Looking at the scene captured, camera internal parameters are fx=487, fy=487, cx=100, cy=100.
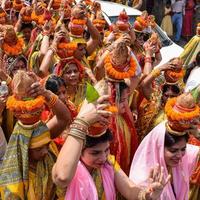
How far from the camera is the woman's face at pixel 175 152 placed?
3.24 meters

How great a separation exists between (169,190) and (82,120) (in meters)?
1.06

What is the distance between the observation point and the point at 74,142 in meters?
2.58

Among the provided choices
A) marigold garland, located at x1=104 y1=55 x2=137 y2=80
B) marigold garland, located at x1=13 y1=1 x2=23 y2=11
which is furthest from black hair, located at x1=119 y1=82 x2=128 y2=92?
marigold garland, located at x1=13 y1=1 x2=23 y2=11

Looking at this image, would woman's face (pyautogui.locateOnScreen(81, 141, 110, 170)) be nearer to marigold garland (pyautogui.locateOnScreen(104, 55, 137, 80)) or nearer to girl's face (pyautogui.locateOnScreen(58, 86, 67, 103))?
marigold garland (pyautogui.locateOnScreen(104, 55, 137, 80))

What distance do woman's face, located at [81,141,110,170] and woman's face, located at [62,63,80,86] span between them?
79.9 inches

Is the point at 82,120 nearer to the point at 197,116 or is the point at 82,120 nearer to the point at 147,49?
the point at 197,116

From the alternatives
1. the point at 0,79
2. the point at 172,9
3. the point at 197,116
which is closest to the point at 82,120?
the point at 197,116

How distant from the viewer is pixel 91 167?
2984 millimetres

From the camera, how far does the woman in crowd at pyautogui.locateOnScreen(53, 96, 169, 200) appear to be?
2594mm

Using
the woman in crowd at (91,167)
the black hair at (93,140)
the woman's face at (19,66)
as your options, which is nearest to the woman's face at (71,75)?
the woman's face at (19,66)

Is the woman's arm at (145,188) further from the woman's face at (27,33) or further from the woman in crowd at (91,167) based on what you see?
the woman's face at (27,33)

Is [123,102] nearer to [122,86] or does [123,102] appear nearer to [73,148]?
[122,86]

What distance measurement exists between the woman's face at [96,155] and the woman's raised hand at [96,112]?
313 mm

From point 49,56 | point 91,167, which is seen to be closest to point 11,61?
point 49,56
